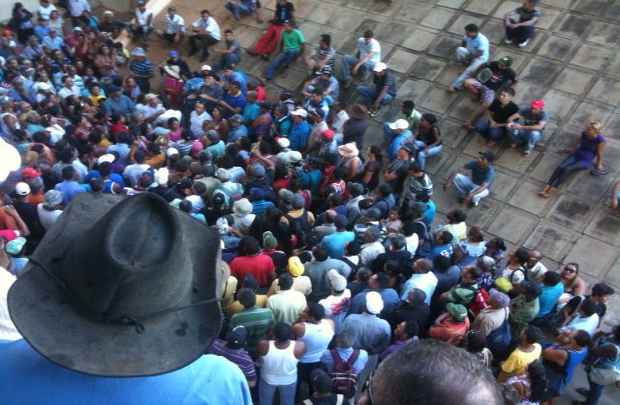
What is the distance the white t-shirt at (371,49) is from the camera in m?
11.6

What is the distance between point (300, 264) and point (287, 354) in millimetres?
1299

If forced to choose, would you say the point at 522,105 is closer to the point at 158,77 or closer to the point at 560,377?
the point at 560,377

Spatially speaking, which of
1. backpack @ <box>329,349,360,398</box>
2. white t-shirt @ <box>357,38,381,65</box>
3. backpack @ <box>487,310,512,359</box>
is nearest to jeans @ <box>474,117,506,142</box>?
white t-shirt @ <box>357,38,381,65</box>

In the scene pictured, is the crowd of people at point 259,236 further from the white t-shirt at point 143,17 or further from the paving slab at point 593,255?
the paving slab at point 593,255

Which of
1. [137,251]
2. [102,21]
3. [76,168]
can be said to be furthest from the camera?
[102,21]

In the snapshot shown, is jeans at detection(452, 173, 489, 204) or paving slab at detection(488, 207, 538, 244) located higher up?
jeans at detection(452, 173, 489, 204)

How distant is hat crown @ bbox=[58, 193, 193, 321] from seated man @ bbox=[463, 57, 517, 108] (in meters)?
9.33

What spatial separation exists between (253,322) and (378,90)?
641 centimetres

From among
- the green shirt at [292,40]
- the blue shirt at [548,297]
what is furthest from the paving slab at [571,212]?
the green shirt at [292,40]

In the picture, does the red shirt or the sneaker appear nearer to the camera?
the red shirt

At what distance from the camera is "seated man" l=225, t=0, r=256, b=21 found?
13.9m

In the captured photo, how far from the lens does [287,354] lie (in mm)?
5801

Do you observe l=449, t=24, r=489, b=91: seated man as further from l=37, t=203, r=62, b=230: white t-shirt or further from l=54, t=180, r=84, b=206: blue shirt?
l=37, t=203, r=62, b=230: white t-shirt

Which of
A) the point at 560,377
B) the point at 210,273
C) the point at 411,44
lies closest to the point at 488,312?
the point at 560,377
